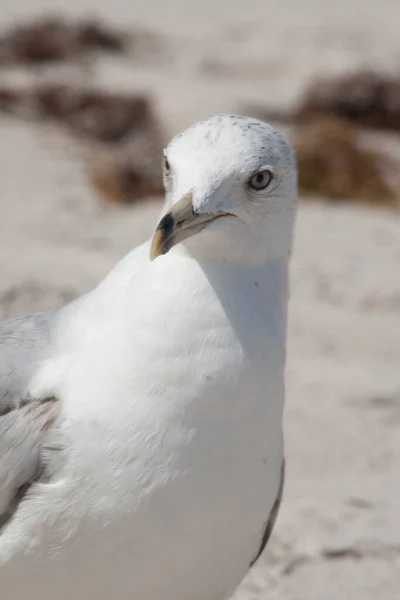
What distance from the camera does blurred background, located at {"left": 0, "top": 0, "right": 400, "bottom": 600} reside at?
168 inches

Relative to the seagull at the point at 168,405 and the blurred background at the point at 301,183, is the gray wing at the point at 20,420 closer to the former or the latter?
the seagull at the point at 168,405

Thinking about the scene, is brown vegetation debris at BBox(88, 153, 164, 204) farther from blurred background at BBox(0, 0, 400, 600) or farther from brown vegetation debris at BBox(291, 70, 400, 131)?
brown vegetation debris at BBox(291, 70, 400, 131)

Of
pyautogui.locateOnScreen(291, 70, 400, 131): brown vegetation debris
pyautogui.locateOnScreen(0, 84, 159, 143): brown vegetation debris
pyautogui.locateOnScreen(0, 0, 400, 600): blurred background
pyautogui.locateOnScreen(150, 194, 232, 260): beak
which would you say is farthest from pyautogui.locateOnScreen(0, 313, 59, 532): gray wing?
pyautogui.locateOnScreen(291, 70, 400, 131): brown vegetation debris

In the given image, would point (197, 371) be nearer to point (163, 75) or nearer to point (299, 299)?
point (299, 299)

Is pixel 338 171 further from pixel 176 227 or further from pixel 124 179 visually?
pixel 176 227

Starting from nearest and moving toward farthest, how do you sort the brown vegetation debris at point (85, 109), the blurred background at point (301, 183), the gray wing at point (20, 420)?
the gray wing at point (20, 420) → the blurred background at point (301, 183) → the brown vegetation debris at point (85, 109)

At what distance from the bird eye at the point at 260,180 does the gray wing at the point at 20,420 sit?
0.57m

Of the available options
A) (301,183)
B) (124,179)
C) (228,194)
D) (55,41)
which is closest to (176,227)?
(228,194)

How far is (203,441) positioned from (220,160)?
0.59 metres

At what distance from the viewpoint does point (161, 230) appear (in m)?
2.64

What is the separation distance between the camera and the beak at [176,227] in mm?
2643

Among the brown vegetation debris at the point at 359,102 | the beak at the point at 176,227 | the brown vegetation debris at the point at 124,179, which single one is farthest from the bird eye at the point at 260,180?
the brown vegetation debris at the point at 359,102

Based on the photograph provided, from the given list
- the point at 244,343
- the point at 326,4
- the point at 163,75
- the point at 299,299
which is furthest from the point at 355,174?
the point at 326,4

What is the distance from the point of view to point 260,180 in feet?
9.21
